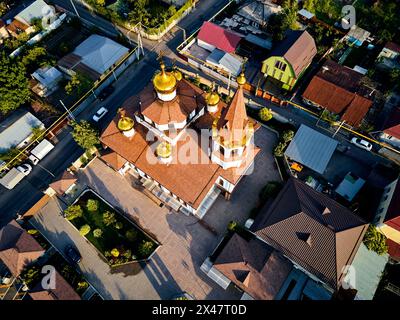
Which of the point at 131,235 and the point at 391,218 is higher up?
the point at 391,218

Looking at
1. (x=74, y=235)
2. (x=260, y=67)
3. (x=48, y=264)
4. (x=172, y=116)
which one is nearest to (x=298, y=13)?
(x=260, y=67)

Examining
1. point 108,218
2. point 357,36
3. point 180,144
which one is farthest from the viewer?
point 357,36

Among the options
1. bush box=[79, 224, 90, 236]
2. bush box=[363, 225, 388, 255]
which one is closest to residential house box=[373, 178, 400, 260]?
bush box=[363, 225, 388, 255]

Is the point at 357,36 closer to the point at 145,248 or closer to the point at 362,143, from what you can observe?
the point at 362,143

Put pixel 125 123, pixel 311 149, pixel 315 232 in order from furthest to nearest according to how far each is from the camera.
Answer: pixel 311 149 → pixel 125 123 → pixel 315 232

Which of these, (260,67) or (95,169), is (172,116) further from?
(260,67)

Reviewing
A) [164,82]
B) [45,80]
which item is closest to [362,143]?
[164,82]
